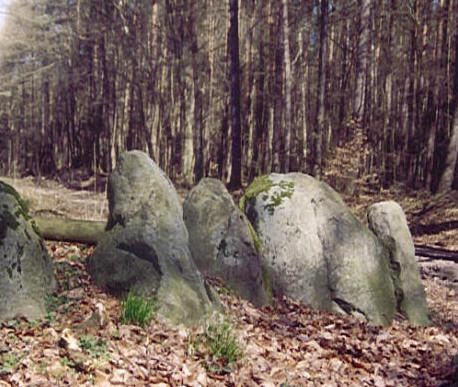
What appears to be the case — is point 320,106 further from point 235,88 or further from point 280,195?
point 280,195

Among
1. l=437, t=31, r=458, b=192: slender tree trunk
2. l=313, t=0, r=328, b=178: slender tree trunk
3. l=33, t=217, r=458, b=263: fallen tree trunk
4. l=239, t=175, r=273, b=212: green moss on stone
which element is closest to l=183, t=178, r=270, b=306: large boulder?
l=239, t=175, r=273, b=212: green moss on stone

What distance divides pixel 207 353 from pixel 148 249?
1536 mm

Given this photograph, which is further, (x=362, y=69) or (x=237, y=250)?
(x=362, y=69)

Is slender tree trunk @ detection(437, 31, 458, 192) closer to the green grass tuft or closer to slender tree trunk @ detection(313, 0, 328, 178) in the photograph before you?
slender tree trunk @ detection(313, 0, 328, 178)

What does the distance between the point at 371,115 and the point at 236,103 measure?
674 centimetres

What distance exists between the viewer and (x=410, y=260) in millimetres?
8859

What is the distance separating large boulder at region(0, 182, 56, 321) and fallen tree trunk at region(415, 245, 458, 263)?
879 centimetres

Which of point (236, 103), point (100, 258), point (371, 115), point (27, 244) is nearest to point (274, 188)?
point (100, 258)

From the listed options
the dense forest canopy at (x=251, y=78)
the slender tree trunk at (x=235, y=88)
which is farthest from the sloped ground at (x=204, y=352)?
the slender tree trunk at (x=235, y=88)

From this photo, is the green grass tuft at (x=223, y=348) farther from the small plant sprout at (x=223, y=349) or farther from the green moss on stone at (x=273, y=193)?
the green moss on stone at (x=273, y=193)

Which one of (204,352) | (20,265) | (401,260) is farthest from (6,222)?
(401,260)

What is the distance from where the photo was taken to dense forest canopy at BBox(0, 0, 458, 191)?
2058cm

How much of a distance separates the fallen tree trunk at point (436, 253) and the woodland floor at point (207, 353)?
16.4 feet

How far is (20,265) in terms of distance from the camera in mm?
5051
